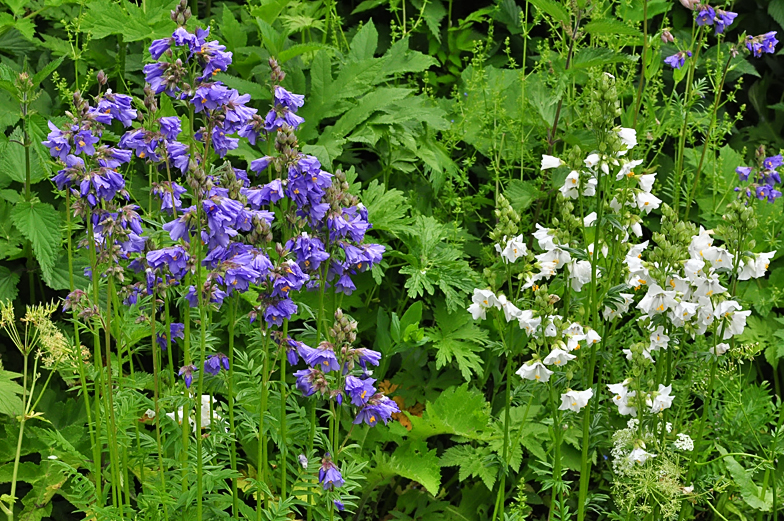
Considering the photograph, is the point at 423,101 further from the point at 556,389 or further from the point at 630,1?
the point at 556,389

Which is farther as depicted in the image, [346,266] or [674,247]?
[674,247]

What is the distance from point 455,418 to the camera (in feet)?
9.12

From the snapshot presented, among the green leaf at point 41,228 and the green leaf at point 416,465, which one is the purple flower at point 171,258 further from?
the green leaf at point 416,465

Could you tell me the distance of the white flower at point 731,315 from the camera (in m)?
2.38

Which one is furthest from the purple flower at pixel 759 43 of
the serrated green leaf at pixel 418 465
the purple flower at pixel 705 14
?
the serrated green leaf at pixel 418 465

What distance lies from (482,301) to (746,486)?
1.26 meters

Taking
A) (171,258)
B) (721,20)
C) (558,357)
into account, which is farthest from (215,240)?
(721,20)

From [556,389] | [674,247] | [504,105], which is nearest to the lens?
[674,247]

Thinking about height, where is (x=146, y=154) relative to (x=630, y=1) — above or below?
above

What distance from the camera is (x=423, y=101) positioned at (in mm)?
Result: 3443

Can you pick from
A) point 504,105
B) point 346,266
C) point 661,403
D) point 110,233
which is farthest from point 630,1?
point 110,233

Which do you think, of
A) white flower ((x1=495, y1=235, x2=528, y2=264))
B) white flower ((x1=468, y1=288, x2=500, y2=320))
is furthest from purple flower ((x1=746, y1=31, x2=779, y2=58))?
white flower ((x1=468, y1=288, x2=500, y2=320))

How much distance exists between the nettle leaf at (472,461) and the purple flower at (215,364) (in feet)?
3.45

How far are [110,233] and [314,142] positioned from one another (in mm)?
1642
